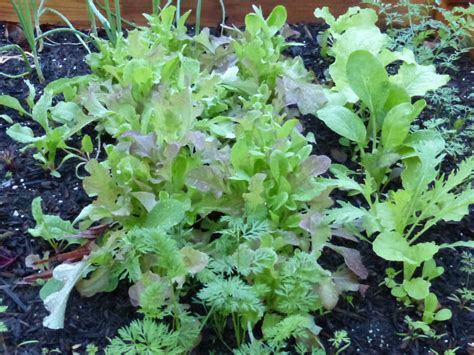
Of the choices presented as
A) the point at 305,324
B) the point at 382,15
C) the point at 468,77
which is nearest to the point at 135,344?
the point at 305,324

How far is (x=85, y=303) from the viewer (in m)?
1.30

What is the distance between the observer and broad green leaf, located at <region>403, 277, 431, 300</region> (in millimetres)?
1303

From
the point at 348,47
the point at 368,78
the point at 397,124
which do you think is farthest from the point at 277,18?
the point at 397,124

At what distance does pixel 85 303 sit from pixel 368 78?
0.91 m

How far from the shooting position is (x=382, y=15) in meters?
2.30

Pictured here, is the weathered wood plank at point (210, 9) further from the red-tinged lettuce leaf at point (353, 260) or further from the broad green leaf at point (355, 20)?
the red-tinged lettuce leaf at point (353, 260)

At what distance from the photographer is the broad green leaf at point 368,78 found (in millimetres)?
1637

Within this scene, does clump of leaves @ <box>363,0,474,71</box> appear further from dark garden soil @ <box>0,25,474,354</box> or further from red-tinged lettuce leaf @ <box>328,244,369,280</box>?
red-tinged lettuce leaf @ <box>328,244,369,280</box>

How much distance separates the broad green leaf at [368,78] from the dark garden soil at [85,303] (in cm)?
18

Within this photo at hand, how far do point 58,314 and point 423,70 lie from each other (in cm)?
118

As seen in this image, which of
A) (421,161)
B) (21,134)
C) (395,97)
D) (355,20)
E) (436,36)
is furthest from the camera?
(436,36)

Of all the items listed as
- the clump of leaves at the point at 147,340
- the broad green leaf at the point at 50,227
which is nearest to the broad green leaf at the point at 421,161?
the clump of leaves at the point at 147,340

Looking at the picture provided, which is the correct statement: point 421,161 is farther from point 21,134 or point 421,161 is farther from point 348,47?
point 21,134

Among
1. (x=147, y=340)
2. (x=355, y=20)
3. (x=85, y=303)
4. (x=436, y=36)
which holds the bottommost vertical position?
(x=85, y=303)
